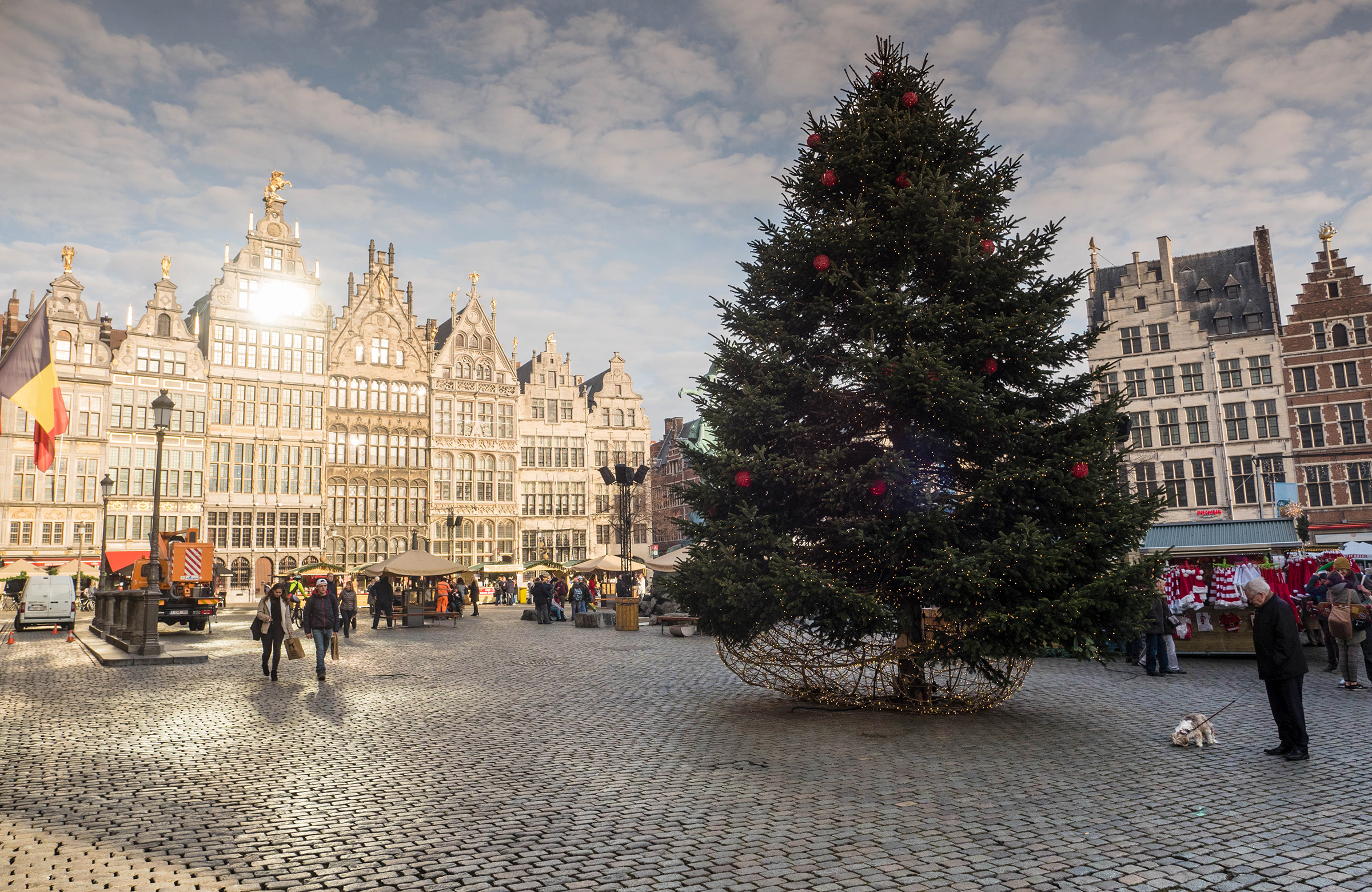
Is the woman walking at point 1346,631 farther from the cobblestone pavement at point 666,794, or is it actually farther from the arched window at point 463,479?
the arched window at point 463,479

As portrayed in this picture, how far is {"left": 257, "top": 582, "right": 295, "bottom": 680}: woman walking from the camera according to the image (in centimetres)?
1472

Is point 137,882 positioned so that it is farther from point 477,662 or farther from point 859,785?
point 477,662

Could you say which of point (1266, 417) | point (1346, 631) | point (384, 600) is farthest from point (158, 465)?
point (1266, 417)

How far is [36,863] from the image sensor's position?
531 centimetres

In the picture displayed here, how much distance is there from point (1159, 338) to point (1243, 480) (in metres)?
8.80

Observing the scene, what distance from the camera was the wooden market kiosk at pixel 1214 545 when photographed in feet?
54.1

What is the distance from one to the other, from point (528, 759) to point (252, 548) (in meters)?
49.5

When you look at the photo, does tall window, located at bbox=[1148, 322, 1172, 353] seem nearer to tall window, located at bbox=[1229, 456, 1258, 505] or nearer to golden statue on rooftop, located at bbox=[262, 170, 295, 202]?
tall window, located at bbox=[1229, 456, 1258, 505]

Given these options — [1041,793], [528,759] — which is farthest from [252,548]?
[1041,793]

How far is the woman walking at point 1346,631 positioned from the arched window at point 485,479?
5228 centimetres

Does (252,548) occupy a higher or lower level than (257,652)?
higher

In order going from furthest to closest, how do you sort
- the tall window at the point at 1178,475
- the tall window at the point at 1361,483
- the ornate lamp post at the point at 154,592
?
the tall window at the point at 1178,475 → the tall window at the point at 1361,483 → the ornate lamp post at the point at 154,592

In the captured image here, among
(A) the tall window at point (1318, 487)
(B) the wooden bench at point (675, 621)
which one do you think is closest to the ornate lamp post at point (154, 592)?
(B) the wooden bench at point (675, 621)

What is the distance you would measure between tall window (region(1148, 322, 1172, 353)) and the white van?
51330mm
